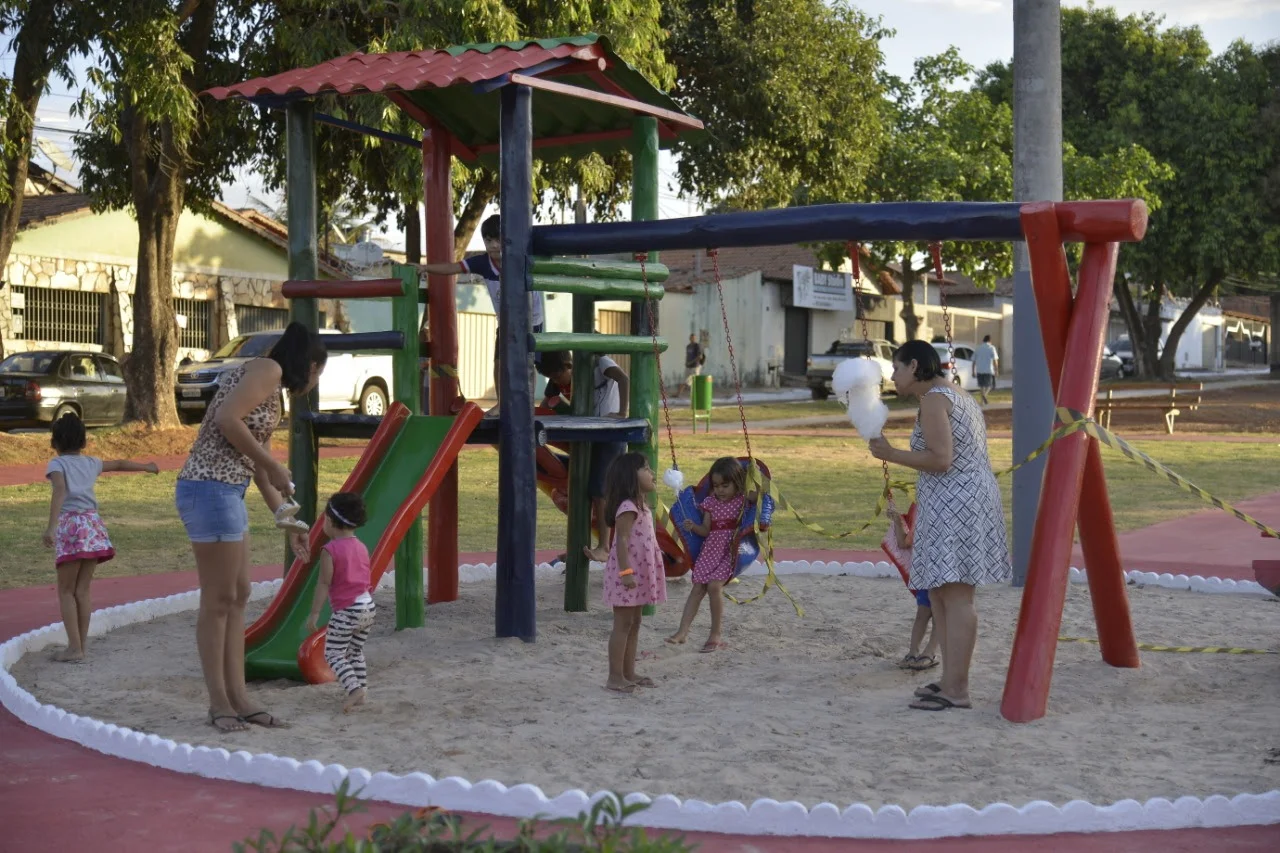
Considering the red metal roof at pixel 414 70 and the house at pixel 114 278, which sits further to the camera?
the house at pixel 114 278

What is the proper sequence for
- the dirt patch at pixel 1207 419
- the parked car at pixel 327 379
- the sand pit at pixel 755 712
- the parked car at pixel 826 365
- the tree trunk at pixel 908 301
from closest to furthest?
the sand pit at pixel 755 712 < the parked car at pixel 327 379 < the dirt patch at pixel 1207 419 < the tree trunk at pixel 908 301 < the parked car at pixel 826 365

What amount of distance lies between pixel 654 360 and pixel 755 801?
177 inches

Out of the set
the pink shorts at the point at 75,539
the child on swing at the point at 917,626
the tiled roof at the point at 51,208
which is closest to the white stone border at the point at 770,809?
the pink shorts at the point at 75,539

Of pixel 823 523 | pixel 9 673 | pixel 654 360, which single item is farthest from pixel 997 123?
pixel 9 673

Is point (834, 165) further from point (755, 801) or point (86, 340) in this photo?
point (755, 801)

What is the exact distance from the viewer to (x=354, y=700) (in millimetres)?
6387

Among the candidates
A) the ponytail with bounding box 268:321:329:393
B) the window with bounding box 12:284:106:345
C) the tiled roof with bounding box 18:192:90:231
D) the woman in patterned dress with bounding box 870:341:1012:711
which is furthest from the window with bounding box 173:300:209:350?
the woman in patterned dress with bounding box 870:341:1012:711

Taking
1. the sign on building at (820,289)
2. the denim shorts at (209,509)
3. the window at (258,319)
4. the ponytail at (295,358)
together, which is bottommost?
the denim shorts at (209,509)

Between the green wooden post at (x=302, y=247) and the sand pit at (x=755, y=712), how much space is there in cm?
99

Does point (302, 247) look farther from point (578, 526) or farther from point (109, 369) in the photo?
point (109, 369)

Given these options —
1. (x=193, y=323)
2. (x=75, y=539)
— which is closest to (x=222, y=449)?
(x=75, y=539)

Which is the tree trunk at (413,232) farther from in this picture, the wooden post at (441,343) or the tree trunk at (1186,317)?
the tree trunk at (1186,317)

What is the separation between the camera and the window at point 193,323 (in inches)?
1280

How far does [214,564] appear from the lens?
5.82 metres
